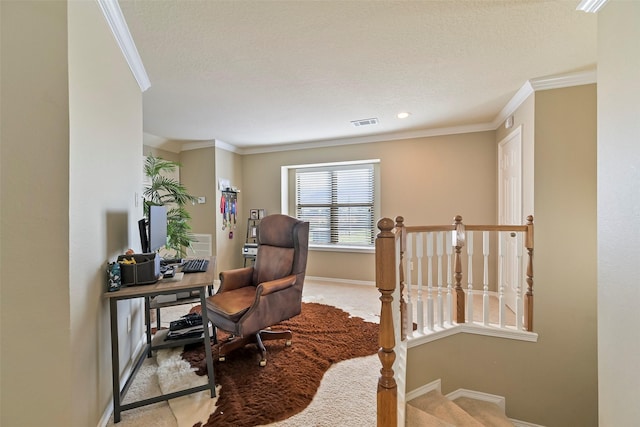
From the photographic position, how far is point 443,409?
2082 mm

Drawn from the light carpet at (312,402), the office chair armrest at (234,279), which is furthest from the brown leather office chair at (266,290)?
the light carpet at (312,402)

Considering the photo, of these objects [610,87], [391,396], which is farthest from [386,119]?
[391,396]

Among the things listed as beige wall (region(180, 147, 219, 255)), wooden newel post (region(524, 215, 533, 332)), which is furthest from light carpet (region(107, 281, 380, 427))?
beige wall (region(180, 147, 219, 255))

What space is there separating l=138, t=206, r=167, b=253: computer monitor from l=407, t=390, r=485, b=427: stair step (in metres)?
2.36

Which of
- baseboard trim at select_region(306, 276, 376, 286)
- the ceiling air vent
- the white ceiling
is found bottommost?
baseboard trim at select_region(306, 276, 376, 286)

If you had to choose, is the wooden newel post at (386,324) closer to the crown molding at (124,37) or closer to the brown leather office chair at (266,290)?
the brown leather office chair at (266,290)

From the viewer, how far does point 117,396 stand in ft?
5.08

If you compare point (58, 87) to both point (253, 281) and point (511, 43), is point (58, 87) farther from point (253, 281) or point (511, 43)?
point (511, 43)

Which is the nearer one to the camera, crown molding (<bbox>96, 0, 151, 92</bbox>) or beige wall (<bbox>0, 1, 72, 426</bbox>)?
beige wall (<bbox>0, 1, 72, 426</bbox>)

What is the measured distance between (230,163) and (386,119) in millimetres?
2894

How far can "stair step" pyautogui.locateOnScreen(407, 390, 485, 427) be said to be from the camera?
1.92 metres

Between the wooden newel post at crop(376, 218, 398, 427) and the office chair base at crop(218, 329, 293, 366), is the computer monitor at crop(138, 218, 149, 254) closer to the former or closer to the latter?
the office chair base at crop(218, 329, 293, 366)

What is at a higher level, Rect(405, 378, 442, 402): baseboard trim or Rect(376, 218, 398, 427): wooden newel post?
Rect(376, 218, 398, 427): wooden newel post

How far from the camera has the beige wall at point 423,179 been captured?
3855mm
